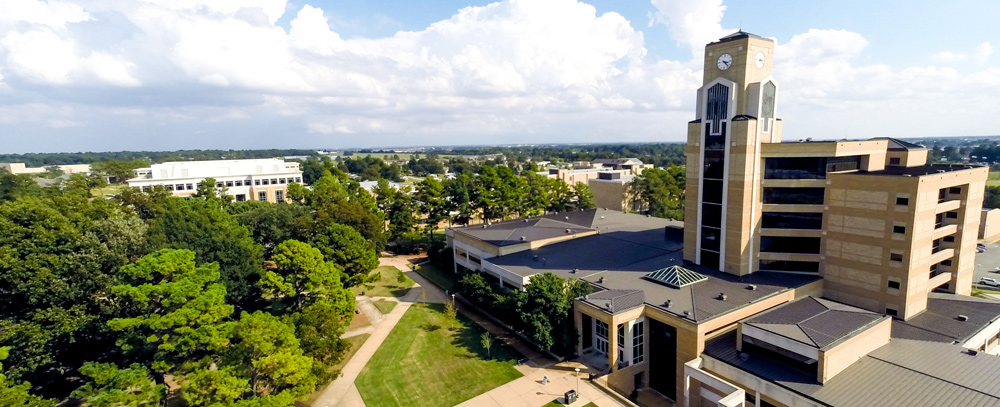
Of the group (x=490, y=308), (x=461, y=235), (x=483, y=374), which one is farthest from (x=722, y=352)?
(x=461, y=235)

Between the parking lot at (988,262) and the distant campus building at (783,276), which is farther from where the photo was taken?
the parking lot at (988,262)

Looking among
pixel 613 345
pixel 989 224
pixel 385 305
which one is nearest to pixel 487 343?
pixel 613 345

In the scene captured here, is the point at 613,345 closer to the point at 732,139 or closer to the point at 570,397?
the point at 570,397

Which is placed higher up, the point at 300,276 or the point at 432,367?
the point at 300,276

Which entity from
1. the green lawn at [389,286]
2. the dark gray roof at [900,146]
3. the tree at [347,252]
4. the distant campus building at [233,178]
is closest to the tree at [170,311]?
the tree at [347,252]

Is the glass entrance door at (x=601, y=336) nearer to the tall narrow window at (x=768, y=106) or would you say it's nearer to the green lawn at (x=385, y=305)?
the tall narrow window at (x=768, y=106)

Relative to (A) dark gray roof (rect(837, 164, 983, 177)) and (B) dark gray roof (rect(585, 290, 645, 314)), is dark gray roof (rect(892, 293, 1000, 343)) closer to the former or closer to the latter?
(A) dark gray roof (rect(837, 164, 983, 177))
